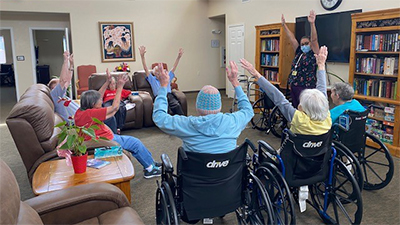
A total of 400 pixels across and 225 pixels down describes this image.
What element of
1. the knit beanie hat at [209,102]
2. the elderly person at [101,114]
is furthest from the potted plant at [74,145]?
the knit beanie hat at [209,102]

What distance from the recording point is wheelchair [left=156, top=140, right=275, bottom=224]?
184 cm

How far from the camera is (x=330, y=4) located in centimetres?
528

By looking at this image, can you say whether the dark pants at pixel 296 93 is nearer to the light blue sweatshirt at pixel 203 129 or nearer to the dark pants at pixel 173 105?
the dark pants at pixel 173 105

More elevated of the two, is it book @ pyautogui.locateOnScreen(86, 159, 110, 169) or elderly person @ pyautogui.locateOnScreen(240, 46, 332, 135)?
elderly person @ pyautogui.locateOnScreen(240, 46, 332, 135)

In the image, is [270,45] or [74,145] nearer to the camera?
[74,145]

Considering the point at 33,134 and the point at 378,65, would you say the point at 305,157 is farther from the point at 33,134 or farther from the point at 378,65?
the point at 378,65

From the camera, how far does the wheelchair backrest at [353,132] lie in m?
2.79

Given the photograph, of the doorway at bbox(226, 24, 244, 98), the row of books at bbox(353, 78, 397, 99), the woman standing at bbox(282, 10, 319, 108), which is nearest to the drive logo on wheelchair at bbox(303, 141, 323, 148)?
the row of books at bbox(353, 78, 397, 99)

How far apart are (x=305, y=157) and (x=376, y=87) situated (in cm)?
268

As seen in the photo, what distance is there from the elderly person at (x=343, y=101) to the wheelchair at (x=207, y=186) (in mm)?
1384

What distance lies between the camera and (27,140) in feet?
8.82

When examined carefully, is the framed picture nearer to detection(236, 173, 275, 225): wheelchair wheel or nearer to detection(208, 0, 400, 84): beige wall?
detection(208, 0, 400, 84): beige wall

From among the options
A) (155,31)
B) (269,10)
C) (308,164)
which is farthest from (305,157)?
(155,31)

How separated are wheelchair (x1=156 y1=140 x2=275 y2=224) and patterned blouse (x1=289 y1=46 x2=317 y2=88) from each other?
3.09 m
